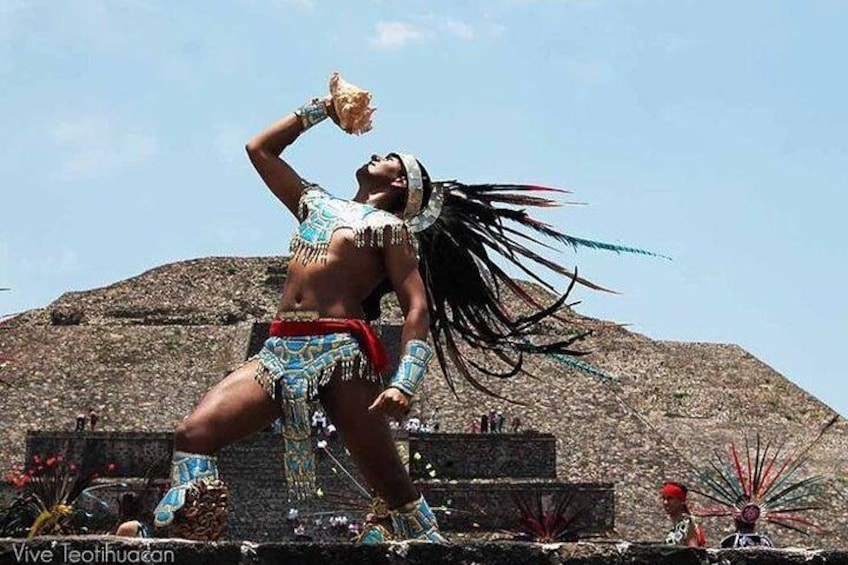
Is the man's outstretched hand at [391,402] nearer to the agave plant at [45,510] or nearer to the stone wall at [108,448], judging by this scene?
the agave plant at [45,510]

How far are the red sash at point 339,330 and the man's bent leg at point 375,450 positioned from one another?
0.14 metres

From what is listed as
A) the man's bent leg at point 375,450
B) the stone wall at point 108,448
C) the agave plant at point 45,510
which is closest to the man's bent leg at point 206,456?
the man's bent leg at point 375,450

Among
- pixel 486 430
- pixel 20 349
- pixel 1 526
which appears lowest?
pixel 1 526

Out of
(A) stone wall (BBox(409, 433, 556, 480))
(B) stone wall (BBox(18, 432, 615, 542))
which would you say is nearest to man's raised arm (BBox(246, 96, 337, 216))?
(B) stone wall (BBox(18, 432, 615, 542))

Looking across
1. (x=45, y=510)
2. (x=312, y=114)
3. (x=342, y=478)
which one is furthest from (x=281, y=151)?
(x=342, y=478)

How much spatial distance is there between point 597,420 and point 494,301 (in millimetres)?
26377

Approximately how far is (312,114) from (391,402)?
151 centimetres

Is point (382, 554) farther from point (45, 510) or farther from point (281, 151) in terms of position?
point (45, 510)

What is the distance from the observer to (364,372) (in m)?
7.18

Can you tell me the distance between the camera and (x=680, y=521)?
10.6 m

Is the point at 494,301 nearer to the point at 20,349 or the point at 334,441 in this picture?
the point at 334,441

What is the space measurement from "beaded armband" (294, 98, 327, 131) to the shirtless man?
1.13ft

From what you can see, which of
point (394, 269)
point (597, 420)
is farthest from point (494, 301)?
point (597, 420)

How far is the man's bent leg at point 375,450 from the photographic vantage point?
7098 millimetres
